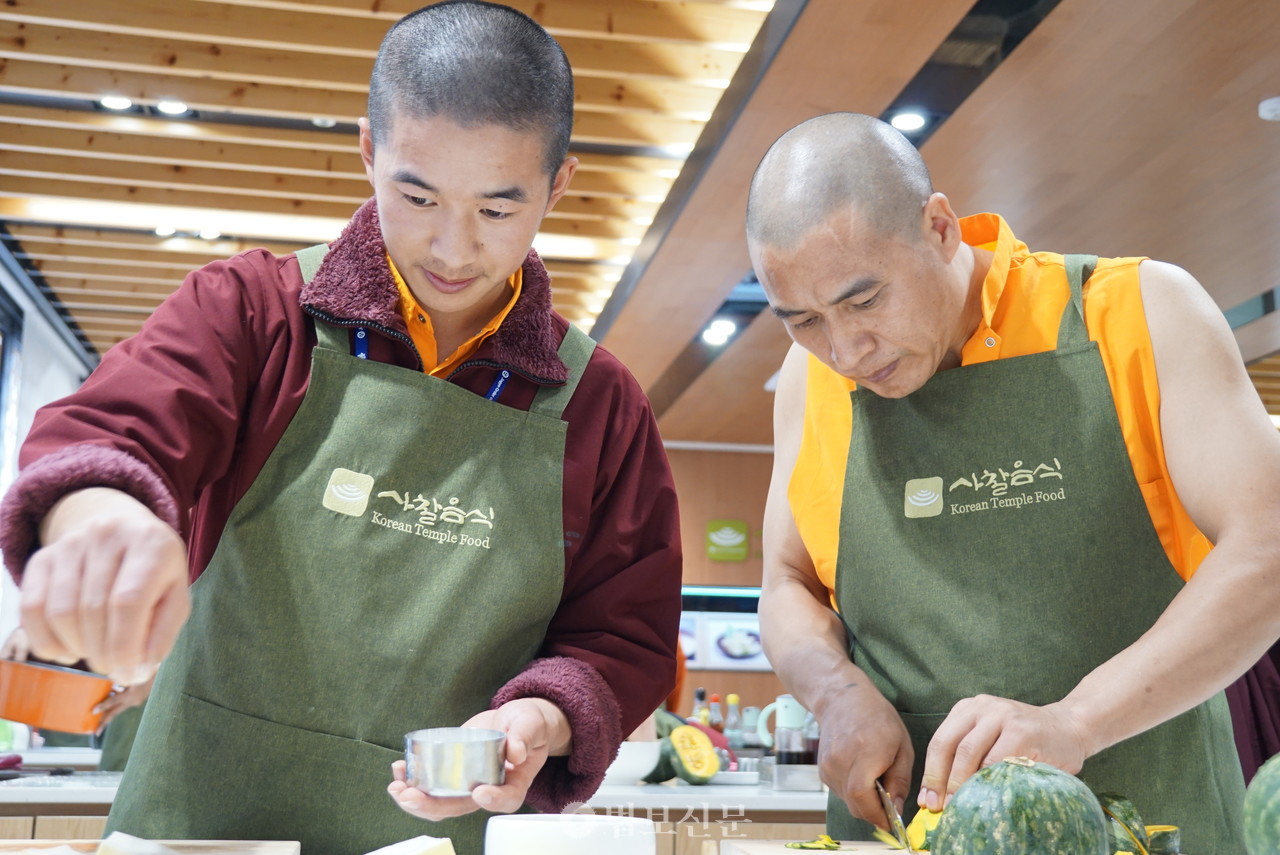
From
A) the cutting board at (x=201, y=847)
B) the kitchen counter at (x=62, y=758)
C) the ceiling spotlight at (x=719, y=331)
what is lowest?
the cutting board at (x=201, y=847)

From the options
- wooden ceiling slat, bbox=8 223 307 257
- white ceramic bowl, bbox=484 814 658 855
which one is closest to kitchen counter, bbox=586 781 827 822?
white ceramic bowl, bbox=484 814 658 855

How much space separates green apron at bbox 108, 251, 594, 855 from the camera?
1164 millimetres

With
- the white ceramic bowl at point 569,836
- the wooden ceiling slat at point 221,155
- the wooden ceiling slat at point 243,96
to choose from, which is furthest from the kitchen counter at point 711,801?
the wooden ceiling slat at point 221,155

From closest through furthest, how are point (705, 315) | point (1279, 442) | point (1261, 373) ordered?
point (1279, 442)
point (705, 315)
point (1261, 373)

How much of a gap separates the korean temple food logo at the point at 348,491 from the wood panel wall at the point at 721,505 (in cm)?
783

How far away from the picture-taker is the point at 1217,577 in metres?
1.24

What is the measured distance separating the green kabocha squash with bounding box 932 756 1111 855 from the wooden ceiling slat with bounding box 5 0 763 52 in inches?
143

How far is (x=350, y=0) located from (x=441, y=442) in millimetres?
3166

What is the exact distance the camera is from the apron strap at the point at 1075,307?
145 cm

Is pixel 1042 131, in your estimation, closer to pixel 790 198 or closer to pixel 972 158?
pixel 972 158

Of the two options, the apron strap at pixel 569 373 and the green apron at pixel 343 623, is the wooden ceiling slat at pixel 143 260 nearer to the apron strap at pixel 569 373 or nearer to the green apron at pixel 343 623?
the apron strap at pixel 569 373

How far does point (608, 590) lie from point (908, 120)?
3295mm

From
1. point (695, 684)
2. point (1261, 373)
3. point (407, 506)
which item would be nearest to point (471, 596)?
point (407, 506)

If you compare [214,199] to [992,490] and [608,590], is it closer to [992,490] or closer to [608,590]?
[608,590]
